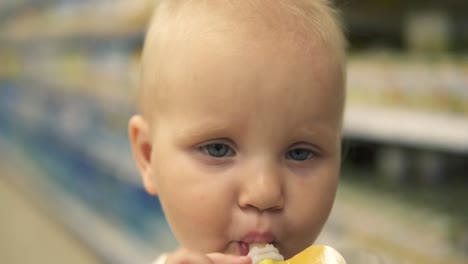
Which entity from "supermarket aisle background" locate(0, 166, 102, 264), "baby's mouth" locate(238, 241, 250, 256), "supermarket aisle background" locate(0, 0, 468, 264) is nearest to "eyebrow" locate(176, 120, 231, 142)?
"baby's mouth" locate(238, 241, 250, 256)

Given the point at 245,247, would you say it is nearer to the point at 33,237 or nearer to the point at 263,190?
the point at 263,190

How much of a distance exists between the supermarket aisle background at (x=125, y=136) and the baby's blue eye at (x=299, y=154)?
259 millimetres

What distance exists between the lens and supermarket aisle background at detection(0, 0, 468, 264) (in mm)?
1681

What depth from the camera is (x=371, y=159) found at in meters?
2.47

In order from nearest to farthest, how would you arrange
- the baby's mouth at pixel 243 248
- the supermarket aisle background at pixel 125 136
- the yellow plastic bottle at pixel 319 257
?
1. the yellow plastic bottle at pixel 319 257
2. the baby's mouth at pixel 243 248
3. the supermarket aisle background at pixel 125 136

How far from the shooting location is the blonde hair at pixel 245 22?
2.69 feet

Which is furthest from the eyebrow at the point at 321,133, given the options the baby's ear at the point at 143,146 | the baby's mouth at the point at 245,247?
the baby's ear at the point at 143,146

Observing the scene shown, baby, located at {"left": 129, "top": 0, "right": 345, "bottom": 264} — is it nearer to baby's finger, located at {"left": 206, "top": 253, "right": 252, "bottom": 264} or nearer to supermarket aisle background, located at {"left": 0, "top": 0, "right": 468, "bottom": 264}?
baby's finger, located at {"left": 206, "top": 253, "right": 252, "bottom": 264}

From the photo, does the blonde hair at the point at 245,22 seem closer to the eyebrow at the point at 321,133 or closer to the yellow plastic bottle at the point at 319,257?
the eyebrow at the point at 321,133

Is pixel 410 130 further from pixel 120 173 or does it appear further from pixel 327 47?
pixel 120 173

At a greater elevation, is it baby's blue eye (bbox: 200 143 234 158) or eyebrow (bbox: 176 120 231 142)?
eyebrow (bbox: 176 120 231 142)

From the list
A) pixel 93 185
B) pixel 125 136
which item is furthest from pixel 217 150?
pixel 93 185

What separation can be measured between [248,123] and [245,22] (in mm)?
126

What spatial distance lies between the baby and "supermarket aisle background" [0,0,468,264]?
0.27 meters
